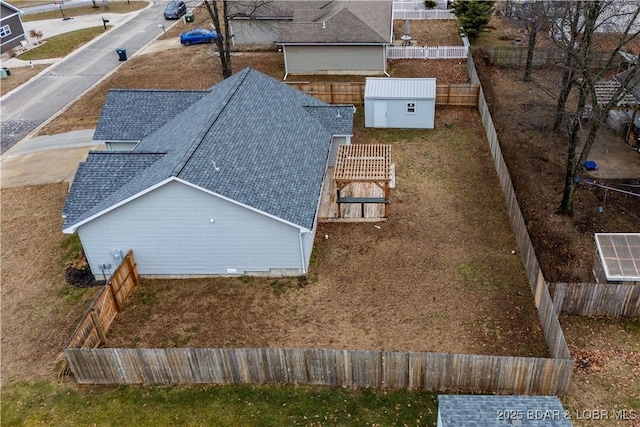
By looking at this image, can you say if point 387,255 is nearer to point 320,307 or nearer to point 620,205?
point 320,307

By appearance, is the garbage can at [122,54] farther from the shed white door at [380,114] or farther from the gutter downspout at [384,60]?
the shed white door at [380,114]

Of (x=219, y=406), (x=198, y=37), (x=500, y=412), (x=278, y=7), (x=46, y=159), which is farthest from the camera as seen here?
(x=198, y=37)

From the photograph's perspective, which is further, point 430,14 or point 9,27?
point 430,14

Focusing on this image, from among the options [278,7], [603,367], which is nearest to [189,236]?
[603,367]

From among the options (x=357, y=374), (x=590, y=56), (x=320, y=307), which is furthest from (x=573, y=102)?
(x=357, y=374)

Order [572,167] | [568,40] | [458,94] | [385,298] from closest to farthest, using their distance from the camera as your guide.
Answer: [385,298] → [572,167] → [568,40] → [458,94]

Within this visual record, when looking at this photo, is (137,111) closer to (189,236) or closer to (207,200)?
(189,236)

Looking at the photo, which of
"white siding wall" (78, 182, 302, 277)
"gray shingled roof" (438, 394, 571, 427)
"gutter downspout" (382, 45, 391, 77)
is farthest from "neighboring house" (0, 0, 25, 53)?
"gray shingled roof" (438, 394, 571, 427)
